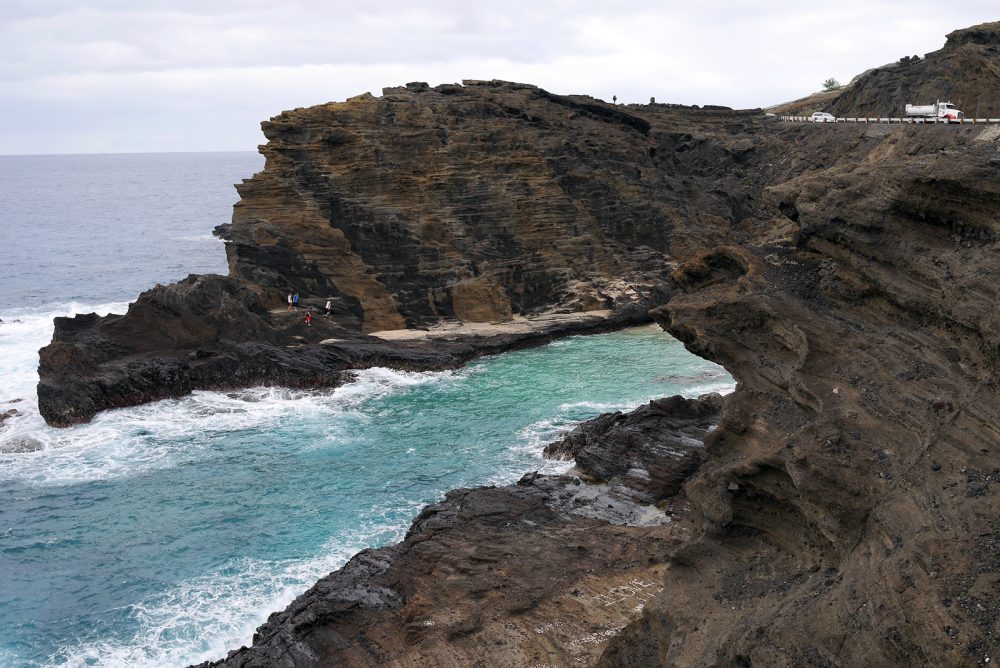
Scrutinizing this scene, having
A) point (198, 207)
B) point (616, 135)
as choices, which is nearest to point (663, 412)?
point (616, 135)

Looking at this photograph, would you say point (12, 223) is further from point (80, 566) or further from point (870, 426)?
point (870, 426)

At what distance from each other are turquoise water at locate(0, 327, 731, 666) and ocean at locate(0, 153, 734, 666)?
66 millimetres

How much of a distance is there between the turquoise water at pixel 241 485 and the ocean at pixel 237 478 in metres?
0.07

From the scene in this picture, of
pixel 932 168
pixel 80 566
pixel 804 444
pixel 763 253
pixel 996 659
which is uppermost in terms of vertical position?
pixel 932 168

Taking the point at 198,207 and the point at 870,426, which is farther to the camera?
the point at 198,207

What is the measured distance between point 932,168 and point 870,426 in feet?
11.7

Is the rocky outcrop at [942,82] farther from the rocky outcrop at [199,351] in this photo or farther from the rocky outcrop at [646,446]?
the rocky outcrop at [199,351]

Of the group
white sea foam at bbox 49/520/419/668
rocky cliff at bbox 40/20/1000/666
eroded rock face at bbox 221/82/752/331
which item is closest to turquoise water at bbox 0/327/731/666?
white sea foam at bbox 49/520/419/668

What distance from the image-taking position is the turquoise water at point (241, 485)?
18.9m

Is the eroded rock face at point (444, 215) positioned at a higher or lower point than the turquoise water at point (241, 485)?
higher

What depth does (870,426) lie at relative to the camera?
10750 mm

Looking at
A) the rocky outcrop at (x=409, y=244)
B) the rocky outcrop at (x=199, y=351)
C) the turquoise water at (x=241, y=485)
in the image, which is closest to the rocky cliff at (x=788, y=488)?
the rocky outcrop at (x=199, y=351)

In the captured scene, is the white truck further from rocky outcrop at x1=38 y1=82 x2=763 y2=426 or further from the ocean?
the ocean

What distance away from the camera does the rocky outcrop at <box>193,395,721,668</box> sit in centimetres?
1499
